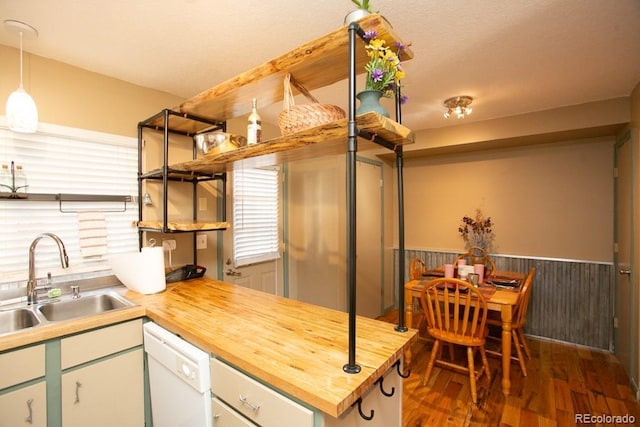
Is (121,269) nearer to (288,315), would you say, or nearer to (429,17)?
(288,315)

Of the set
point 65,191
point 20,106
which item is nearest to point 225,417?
point 65,191

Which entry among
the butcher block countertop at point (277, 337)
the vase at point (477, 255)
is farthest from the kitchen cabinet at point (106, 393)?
the vase at point (477, 255)

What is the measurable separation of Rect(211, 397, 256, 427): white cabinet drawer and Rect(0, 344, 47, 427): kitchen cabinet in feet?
2.85

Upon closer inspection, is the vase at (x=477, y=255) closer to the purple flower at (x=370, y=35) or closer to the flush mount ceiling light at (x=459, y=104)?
the flush mount ceiling light at (x=459, y=104)

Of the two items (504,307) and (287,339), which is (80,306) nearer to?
(287,339)

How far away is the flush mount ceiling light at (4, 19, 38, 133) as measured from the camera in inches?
59.7

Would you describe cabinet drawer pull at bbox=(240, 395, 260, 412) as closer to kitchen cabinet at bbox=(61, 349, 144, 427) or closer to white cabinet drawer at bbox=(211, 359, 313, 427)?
white cabinet drawer at bbox=(211, 359, 313, 427)

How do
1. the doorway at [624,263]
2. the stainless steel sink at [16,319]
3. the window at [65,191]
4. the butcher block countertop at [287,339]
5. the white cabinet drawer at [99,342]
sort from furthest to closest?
the doorway at [624,263] < the window at [65,191] < the stainless steel sink at [16,319] < the white cabinet drawer at [99,342] < the butcher block countertop at [287,339]

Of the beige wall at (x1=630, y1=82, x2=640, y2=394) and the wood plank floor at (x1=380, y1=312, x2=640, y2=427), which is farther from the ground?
the beige wall at (x1=630, y1=82, x2=640, y2=394)

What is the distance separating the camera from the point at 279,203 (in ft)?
10.7

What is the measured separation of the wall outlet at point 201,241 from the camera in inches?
99.7

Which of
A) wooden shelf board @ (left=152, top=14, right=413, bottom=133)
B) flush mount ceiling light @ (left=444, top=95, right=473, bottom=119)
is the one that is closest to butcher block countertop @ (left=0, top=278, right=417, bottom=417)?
wooden shelf board @ (left=152, top=14, right=413, bottom=133)

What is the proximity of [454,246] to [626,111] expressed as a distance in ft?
6.82

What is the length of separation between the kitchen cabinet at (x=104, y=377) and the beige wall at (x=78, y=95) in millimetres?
1369
